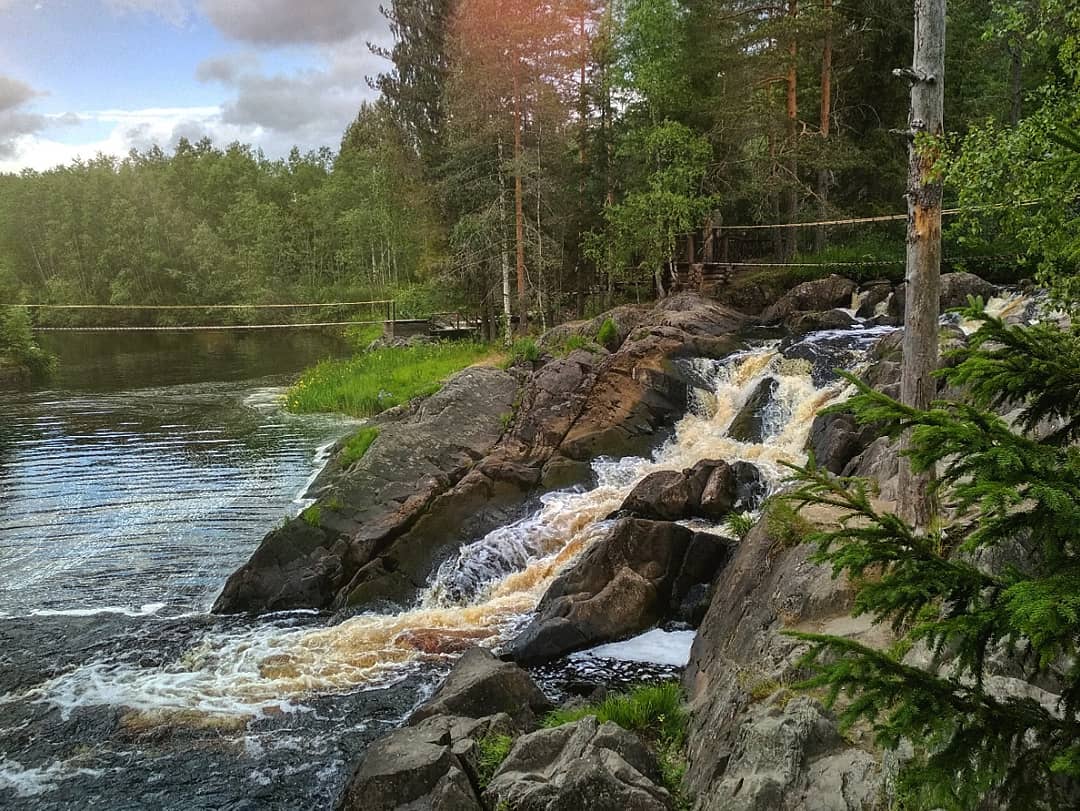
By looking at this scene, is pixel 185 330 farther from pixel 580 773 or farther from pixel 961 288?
pixel 580 773

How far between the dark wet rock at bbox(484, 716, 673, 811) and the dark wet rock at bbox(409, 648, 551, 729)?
1.48 meters

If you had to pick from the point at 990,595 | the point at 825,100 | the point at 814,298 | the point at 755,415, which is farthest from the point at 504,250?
the point at 990,595

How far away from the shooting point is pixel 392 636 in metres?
11.5

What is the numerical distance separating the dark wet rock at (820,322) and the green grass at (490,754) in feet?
59.1

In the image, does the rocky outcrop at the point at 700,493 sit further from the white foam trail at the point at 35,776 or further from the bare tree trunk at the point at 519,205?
the bare tree trunk at the point at 519,205

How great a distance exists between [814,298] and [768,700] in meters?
21.0

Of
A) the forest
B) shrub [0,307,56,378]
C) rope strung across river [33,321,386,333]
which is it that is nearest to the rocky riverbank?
the forest

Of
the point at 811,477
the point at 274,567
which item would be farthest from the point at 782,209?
the point at 811,477

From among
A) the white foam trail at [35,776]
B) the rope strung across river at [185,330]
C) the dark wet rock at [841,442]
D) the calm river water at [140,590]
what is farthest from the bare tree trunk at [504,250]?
the rope strung across river at [185,330]

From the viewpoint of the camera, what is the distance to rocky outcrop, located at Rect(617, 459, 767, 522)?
13.4m

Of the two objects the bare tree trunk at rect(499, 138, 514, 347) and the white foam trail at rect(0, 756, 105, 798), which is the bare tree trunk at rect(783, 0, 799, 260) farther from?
the white foam trail at rect(0, 756, 105, 798)

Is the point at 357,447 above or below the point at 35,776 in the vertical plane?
above

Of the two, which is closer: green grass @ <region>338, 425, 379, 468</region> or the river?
the river

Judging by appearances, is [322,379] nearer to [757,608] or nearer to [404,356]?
[404,356]
